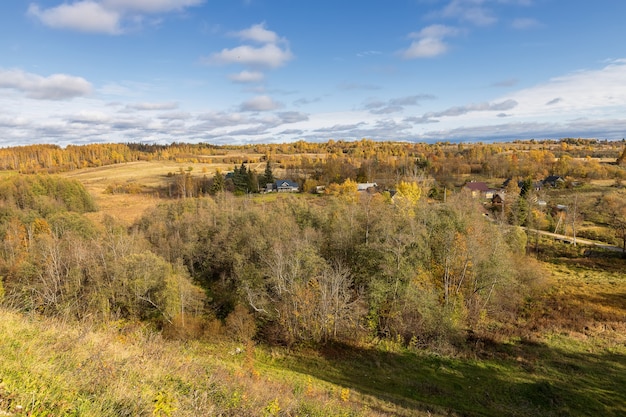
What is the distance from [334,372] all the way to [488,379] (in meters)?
9.82

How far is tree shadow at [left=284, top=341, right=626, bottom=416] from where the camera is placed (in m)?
18.6

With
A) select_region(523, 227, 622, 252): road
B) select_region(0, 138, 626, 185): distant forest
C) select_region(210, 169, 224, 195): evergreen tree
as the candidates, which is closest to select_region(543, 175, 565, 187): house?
select_region(0, 138, 626, 185): distant forest

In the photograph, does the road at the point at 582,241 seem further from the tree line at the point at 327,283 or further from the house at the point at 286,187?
the house at the point at 286,187

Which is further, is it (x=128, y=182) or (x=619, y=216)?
(x=128, y=182)

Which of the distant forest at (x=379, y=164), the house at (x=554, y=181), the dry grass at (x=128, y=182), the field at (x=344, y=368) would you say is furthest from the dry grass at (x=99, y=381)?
the house at (x=554, y=181)

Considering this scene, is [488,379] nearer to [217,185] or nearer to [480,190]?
[480,190]

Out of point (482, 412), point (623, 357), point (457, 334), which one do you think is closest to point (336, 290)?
point (457, 334)

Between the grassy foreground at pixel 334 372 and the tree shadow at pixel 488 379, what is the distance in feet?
0.26

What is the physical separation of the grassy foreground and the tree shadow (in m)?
0.08

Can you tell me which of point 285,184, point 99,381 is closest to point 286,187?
point 285,184

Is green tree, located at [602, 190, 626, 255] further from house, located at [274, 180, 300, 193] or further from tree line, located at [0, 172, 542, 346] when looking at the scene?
house, located at [274, 180, 300, 193]

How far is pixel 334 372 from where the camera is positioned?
2308 cm

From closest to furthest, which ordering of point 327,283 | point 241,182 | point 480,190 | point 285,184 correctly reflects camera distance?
point 327,283
point 480,190
point 241,182
point 285,184

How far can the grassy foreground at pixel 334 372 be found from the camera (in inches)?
232
